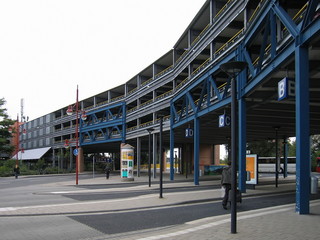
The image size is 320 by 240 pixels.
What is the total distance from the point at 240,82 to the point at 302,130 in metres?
8.76

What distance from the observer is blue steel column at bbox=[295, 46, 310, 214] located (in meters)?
10.3

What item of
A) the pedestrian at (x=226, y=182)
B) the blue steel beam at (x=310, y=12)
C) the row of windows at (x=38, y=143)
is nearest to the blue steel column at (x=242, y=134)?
the pedestrian at (x=226, y=182)

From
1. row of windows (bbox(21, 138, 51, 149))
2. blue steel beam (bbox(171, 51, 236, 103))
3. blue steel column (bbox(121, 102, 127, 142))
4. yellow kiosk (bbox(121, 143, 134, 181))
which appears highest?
blue steel beam (bbox(171, 51, 236, 103))

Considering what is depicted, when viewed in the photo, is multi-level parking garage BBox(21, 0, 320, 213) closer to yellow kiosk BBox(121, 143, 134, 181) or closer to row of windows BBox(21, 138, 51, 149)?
yellow kiosk BBox(121, 143, 134, 181)

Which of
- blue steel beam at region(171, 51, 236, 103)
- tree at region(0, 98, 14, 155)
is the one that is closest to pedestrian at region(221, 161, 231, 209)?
blue steel beam at region(171, 51, 236, 103)

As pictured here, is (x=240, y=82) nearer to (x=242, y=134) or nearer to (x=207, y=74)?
(x=242, y=134)

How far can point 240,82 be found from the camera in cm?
1894

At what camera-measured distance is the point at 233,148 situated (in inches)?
309

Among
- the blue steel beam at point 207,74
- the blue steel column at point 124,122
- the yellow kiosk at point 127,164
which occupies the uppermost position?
the blue steel beam at point 207,74

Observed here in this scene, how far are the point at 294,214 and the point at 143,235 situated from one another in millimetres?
4743

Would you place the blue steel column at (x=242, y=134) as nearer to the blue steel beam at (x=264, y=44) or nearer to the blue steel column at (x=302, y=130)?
the blue steel beam at (x=264, y=44)

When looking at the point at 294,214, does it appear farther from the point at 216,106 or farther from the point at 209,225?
the point at 216,106

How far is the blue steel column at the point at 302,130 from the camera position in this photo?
33.8 feet

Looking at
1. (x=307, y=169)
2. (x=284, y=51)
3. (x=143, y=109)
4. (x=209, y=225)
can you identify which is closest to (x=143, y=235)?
(x=209, y=225)
